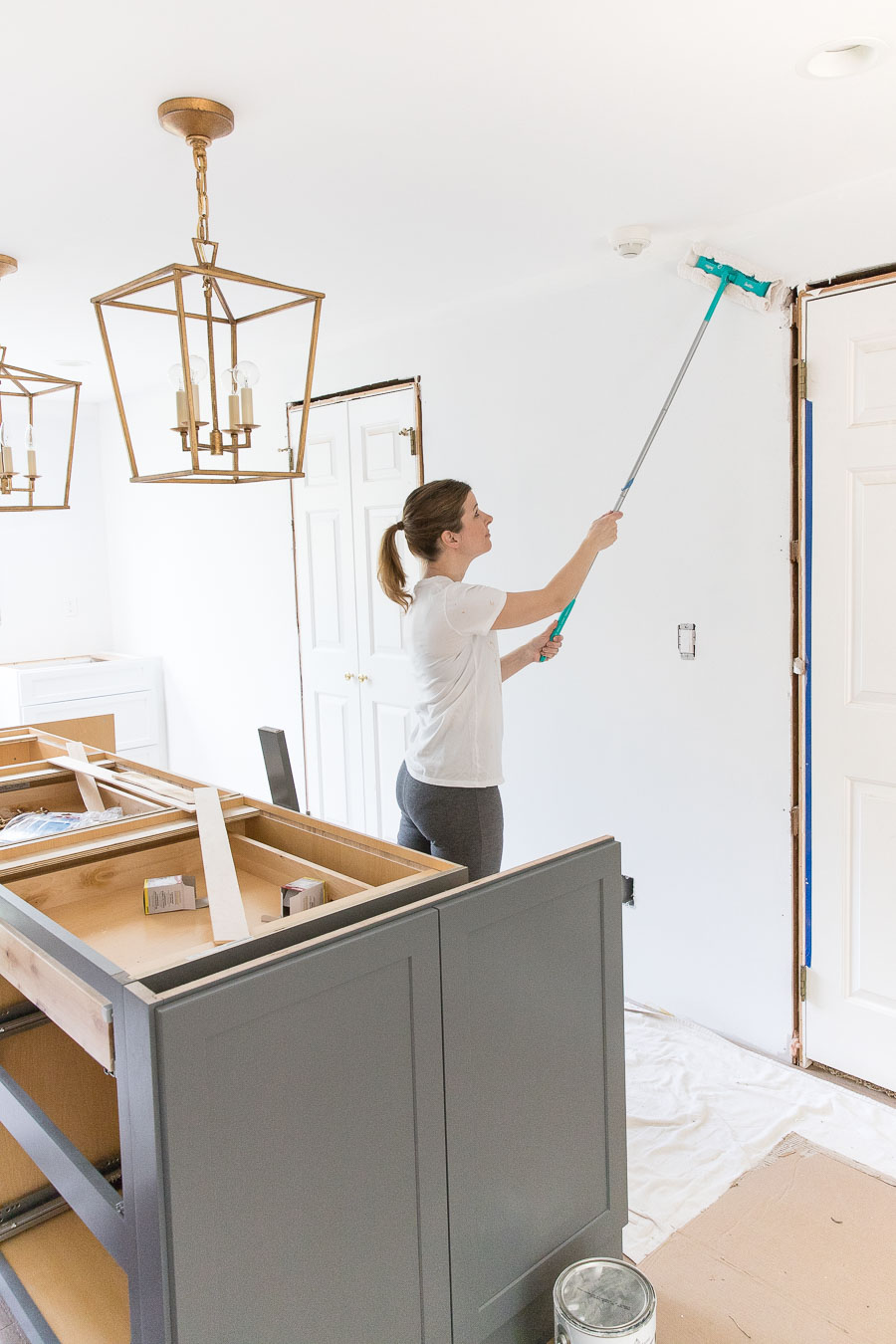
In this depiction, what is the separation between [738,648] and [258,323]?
2111 millimetres

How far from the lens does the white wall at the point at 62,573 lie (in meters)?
5.14

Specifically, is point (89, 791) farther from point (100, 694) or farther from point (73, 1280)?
point (100, 694)

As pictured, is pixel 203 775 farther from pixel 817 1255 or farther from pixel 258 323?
pixel 817 1255

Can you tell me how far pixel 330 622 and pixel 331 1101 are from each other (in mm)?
2893

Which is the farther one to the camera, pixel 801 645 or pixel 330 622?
pixel 330 622

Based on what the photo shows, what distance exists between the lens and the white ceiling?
155 cm

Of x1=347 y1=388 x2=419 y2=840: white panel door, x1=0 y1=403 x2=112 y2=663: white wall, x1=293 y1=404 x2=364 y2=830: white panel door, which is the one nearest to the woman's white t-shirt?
x1=347 y1=388 x2=419 y2=840: white panel door

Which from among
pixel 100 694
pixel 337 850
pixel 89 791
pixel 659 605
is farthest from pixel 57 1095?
pixel 100 694

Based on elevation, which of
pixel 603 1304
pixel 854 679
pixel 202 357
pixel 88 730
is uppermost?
pixel 202 357

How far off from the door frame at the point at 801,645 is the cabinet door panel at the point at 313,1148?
149cm

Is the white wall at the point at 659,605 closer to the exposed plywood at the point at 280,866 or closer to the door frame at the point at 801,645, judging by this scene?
the door frame at the point at 801,645

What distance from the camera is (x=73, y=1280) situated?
1.78m

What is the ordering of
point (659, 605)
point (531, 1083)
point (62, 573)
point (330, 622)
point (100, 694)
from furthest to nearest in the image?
point (62, 573) → point (100, 694) → point (330, 622) → point (659, 605) → point (531, 1083)

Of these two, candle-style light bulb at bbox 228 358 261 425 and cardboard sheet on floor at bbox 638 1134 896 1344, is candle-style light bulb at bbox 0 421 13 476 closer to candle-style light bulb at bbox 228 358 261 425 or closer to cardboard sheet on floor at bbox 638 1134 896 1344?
candle-style light bulb at bbox 228 358 261 425
